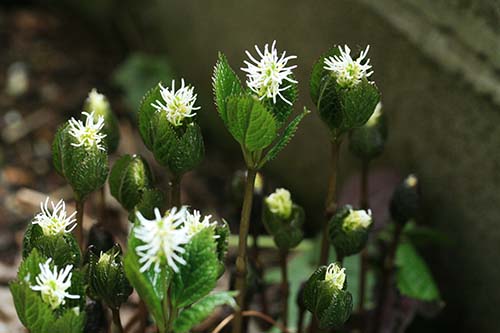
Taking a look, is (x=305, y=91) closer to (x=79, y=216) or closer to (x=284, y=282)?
(x=284, y=282)

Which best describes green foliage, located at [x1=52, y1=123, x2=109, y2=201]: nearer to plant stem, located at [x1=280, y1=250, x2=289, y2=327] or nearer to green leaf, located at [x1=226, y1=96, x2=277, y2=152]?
green leaf, located at [x1=226, y1=96, x2=277, y2=152]

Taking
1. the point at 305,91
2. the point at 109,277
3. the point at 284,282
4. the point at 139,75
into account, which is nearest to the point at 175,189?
the point at 109,277

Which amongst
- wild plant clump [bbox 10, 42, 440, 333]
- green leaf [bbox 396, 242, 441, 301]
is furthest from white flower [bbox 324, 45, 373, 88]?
green leaf [bbox 396, 242, 441, 301]

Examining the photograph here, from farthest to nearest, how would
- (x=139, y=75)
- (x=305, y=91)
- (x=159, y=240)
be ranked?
(x=139, y=75) < (x=305, y=91) < (x=159, y=240)

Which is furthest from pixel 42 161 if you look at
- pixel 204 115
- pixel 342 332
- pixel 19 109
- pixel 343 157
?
pixel 342 332

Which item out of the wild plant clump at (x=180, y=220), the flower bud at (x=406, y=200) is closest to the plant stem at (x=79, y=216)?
the wild plant clump at (x=180, y=220)

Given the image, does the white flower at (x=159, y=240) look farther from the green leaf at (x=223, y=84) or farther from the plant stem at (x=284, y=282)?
the plant stem at (x=284, y=282)
